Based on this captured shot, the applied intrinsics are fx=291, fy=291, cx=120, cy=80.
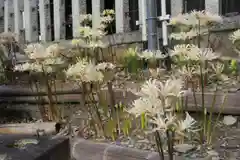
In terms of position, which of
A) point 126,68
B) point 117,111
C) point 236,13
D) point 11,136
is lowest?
point 11,136

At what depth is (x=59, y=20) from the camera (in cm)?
704

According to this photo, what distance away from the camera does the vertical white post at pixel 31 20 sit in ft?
25.5

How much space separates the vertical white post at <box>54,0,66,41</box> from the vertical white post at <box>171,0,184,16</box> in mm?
3224

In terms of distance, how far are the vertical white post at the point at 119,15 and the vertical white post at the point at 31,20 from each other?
3.21 m

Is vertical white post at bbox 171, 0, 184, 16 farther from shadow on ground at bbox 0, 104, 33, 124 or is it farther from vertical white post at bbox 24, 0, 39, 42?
vertical white post at bbox 24, 0, 39, 42

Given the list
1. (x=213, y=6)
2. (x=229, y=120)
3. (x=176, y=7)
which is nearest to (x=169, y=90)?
(x=229, y=120)

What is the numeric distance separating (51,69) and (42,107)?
1.97 ft

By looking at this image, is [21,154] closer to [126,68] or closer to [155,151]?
[155,151]

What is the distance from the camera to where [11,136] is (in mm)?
2693

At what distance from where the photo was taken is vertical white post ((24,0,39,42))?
306 inches

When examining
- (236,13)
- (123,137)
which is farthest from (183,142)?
(236,13)

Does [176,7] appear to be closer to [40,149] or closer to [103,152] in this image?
[103,152]

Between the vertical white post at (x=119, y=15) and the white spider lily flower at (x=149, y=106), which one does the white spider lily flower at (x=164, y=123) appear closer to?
the white spider lily flower at (x=149, y=106)

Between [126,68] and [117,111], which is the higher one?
[126,68]
